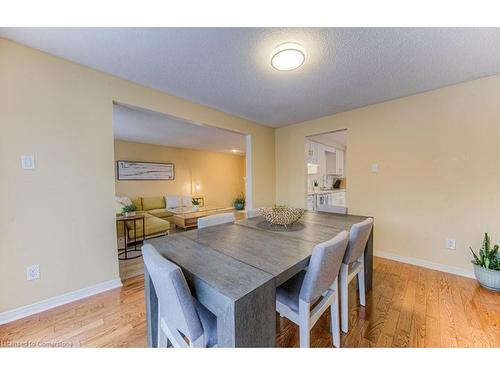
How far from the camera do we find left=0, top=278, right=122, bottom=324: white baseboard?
1.50 m

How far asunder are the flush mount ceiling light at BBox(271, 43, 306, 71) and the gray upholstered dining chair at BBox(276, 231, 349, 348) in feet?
4.71

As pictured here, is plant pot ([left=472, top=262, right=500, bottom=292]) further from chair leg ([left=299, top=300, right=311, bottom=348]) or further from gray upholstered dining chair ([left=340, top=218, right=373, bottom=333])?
chair leg ([left=299, top=300, right=311, bottom=348])

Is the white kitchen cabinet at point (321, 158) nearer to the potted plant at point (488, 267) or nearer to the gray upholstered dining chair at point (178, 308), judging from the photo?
the potted plant at point (488, 267)

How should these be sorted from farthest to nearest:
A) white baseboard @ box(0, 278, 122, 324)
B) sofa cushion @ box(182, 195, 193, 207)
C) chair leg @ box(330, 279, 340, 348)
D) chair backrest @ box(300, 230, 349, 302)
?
sofa cushion @ box(182, 195, 193, 207)
white baseboard @ box(0, 278, 122, 324)
chair leg @ box(330, 279, 340, 348)
chair backrest @ box(300, 230, 349, 302)

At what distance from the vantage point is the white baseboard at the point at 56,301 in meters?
1.50

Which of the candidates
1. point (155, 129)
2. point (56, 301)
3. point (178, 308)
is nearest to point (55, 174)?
point (56, 301)

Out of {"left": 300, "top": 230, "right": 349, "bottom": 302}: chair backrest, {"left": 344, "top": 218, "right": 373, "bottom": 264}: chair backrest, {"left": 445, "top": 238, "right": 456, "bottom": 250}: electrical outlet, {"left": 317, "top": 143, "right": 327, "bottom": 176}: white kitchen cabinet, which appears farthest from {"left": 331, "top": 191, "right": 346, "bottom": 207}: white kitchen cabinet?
{"left": 300, "top": 230, "right": 349, "bottom": 302}: chair backrest

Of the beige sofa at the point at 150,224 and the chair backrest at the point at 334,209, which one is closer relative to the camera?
the chair backrest at the point at 334,209

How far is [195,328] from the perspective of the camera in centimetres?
78

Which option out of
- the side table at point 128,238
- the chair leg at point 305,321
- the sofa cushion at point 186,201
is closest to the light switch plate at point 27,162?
the side table at point 128,238

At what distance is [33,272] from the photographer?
1592mm

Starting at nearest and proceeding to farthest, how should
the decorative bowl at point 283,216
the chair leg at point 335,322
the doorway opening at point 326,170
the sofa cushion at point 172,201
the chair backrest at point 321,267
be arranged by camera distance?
the chair backrest at point 321,267
the chair leg at point 335,322
the decorative bowl at point 283,216
the doorway opening at point 326,170
the sofa cushion at point 172,201

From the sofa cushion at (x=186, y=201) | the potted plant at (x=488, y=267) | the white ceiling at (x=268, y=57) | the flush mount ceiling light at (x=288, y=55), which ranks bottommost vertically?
the potted plant at (x=488, y=267)

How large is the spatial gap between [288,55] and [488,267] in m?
2.80
